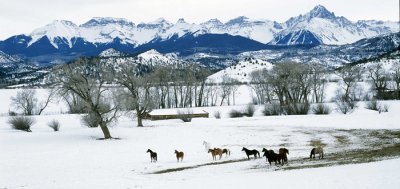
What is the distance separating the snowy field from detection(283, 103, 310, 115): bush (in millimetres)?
13553

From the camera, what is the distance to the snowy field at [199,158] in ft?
66.1

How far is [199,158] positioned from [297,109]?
47588mm

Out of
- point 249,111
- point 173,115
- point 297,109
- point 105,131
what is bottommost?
point 105,131

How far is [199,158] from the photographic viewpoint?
112 ft

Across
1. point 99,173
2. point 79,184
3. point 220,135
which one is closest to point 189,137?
point 220,135

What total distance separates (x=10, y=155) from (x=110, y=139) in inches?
472

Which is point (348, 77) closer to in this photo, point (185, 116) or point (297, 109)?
point (297, 109)

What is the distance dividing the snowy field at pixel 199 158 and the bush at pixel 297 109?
44.5ft

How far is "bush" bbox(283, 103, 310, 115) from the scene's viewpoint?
7794 centimetres

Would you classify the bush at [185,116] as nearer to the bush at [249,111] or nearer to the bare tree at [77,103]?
the bush at [249,111]

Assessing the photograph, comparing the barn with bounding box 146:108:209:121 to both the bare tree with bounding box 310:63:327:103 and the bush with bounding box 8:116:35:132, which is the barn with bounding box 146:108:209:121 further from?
the bare tree with bounding box 310:63:327:103

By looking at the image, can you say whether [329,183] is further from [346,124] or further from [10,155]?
[346,124]

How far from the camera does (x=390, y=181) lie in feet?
54.7

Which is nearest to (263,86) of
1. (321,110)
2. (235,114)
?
(235,114)
